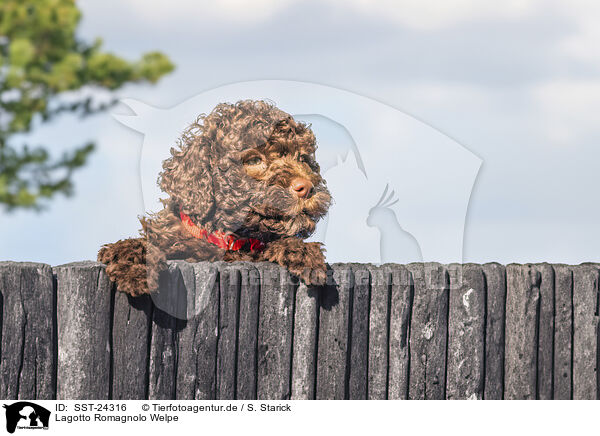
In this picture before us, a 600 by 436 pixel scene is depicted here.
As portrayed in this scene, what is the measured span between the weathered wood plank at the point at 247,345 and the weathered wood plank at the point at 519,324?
1997 mm

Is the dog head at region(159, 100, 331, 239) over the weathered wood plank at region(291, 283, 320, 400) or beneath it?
over

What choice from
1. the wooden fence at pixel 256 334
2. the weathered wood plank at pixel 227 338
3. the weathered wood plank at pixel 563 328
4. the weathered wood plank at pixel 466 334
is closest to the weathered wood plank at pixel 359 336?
the wooden fence at pixel 256 334

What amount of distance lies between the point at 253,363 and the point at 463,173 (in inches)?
78.0

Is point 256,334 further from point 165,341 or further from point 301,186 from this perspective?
point 301,186

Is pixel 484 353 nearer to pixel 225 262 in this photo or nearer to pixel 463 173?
pixel 463 173

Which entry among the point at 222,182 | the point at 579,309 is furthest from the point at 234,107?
the point at 579,309

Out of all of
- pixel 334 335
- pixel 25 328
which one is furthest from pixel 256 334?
pixel 25 328

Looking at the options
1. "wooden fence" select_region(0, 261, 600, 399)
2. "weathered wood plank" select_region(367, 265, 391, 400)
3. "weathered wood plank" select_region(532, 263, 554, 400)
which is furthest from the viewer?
"weathered wood plank" select_region(532, 263, 554, 400)

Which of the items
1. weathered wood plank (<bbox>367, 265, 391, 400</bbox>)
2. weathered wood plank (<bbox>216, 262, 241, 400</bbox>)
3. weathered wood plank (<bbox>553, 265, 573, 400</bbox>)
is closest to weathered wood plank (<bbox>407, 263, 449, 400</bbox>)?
weathered wood plank (<bbox>367, 265, 391, 400</bbox>)

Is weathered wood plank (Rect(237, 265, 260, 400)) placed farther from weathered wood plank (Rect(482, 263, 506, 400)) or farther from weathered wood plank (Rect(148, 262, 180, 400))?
weathered wood plank (Rect(482, 263, 506, 400))

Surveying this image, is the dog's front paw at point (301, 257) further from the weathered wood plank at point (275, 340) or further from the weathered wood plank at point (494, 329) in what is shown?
the weathered wood plank at point (494, 329)

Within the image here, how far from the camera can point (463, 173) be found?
382 centimetres

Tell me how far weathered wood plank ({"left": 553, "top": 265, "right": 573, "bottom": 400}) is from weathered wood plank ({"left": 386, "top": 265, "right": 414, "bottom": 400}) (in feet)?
4.25

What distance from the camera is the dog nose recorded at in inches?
150
